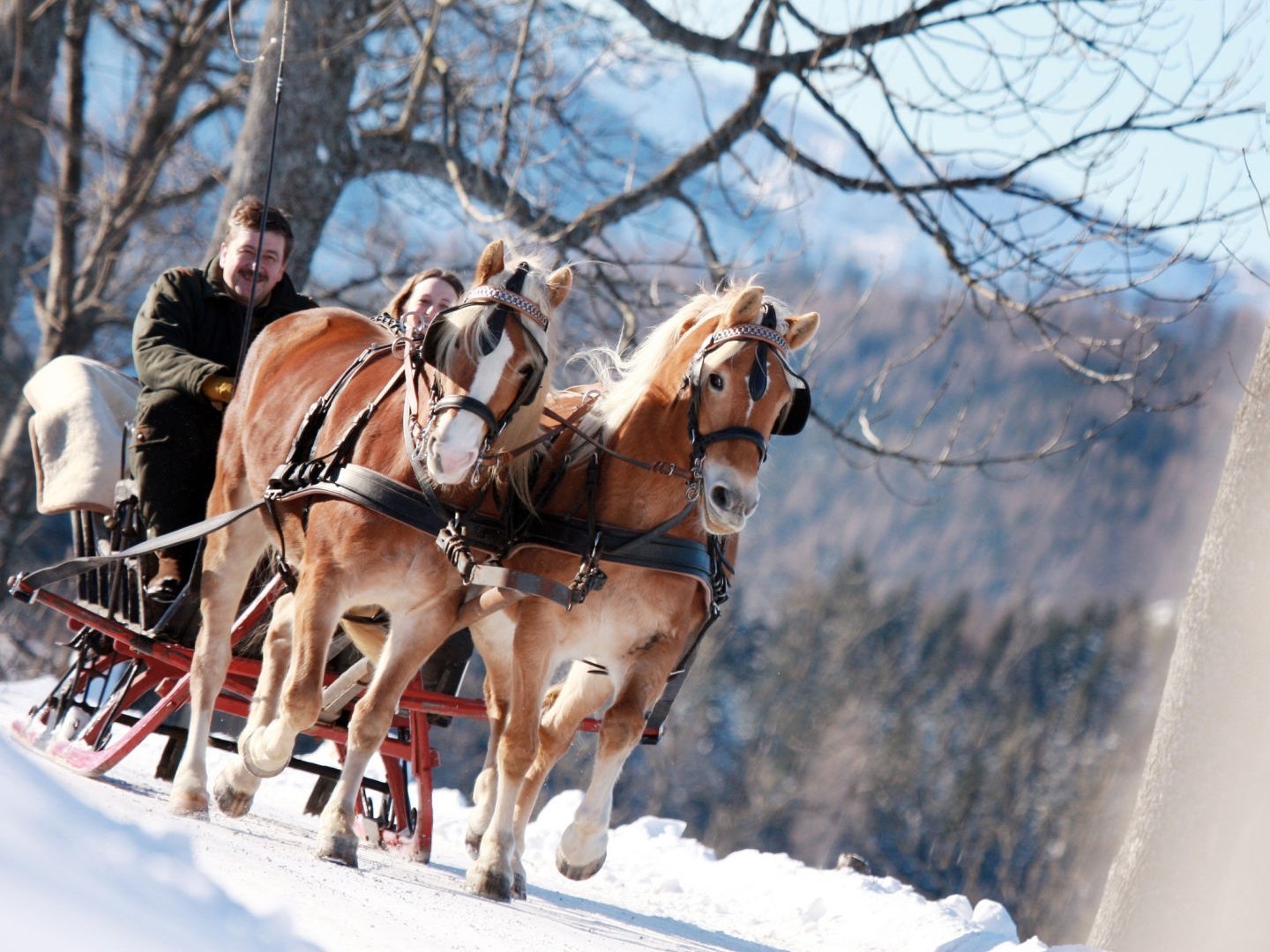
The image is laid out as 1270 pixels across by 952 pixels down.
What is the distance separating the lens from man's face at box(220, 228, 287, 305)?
6219 mm

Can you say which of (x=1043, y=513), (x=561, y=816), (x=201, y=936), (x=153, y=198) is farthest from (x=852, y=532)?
(x=201, y=936)

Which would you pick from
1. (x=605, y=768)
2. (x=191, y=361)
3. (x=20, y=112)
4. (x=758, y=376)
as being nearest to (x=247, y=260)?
(x=191, y=361)

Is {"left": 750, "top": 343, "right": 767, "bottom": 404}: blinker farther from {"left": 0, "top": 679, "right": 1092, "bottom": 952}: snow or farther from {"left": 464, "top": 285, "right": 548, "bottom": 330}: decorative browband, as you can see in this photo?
{"left": 0, "top": 679, "right": 1092, "bottom": 952}: snow

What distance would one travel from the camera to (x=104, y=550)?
601cm

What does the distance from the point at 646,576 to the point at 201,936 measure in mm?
2684

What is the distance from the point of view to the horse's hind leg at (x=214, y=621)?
5.21 metres

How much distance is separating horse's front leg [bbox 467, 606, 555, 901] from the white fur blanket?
2.31 meters

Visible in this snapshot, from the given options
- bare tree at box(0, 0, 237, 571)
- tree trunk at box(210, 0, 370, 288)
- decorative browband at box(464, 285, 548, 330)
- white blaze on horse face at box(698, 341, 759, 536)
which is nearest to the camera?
white blaze on horse face at box(698, 341, 759, 536)

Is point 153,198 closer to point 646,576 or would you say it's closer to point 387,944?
point 646,576

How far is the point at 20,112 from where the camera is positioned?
1248cm

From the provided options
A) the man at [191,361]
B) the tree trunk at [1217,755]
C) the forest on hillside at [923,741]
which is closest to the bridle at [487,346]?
the man at [191,361]

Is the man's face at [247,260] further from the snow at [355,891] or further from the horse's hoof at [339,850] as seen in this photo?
the horse's hoof at [339,850]

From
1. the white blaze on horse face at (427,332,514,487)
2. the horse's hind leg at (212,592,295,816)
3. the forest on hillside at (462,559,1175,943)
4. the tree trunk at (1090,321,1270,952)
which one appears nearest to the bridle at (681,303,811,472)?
the white blaze on horse face at (427,332,514,487)

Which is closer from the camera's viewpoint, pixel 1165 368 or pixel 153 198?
pixel 1165 368
